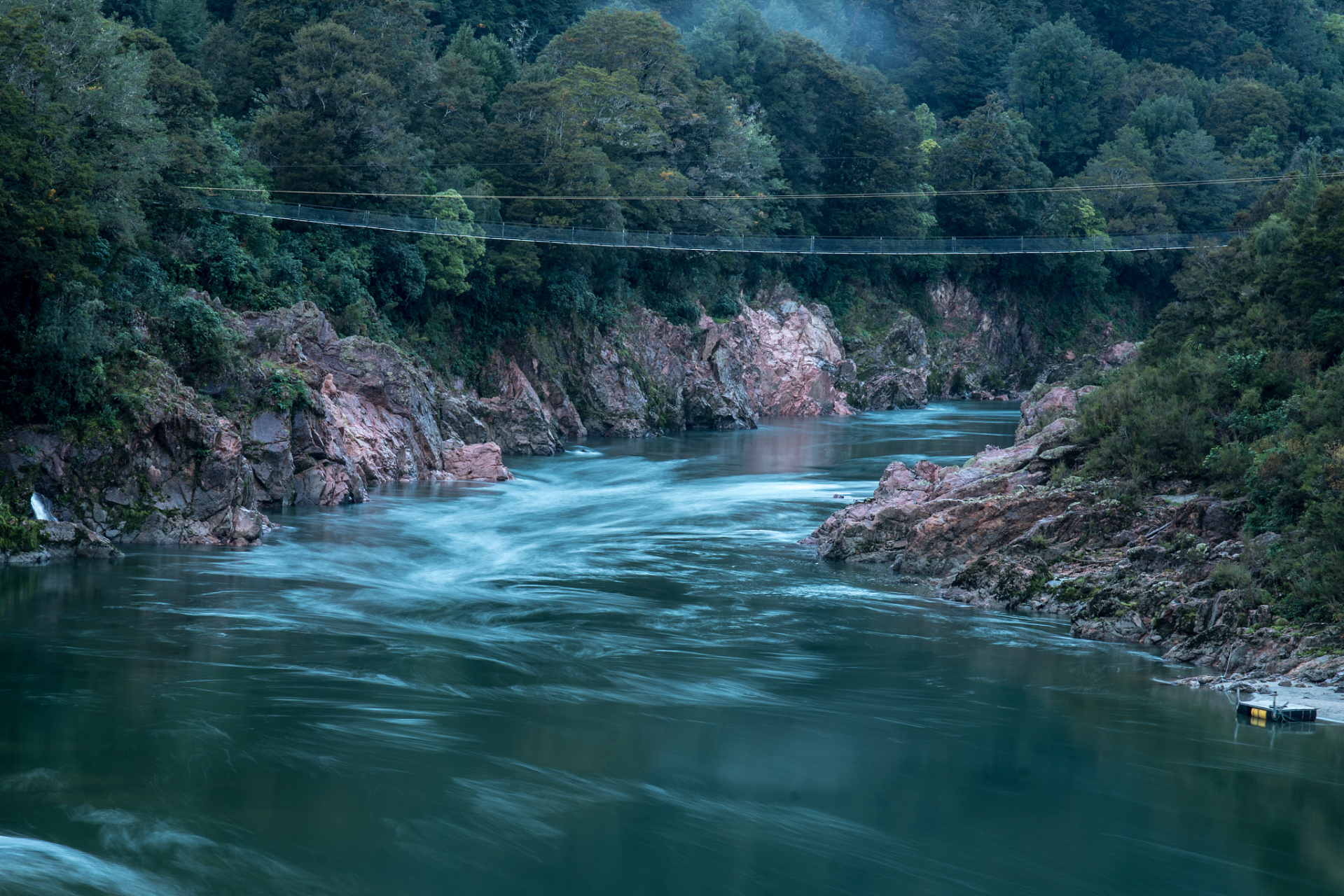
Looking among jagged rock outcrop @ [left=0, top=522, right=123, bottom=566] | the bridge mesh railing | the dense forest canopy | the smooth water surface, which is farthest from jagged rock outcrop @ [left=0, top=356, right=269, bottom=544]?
the bridge mesh railing

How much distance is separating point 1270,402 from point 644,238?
26725mm

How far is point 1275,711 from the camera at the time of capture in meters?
11.4

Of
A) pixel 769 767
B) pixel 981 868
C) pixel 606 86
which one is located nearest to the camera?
pixel 981 868

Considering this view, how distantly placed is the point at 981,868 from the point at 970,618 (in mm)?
7060

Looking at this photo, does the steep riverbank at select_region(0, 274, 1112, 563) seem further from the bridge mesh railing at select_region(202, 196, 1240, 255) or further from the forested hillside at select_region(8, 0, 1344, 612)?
the bridge mesh railing at select_region(202, 196, 1240, 255)

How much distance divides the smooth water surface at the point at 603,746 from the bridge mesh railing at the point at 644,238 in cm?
1461

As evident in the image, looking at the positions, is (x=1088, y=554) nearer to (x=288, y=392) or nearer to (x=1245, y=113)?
(x=288, y=392)

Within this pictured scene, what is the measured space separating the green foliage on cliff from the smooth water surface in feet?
8.35

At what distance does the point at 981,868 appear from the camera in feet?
28.7

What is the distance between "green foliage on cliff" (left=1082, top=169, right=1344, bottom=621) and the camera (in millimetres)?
13703

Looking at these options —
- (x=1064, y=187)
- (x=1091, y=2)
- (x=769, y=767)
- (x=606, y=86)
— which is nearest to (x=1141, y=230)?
(x=1064, y=187)

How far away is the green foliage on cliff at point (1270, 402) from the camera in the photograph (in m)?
13.7

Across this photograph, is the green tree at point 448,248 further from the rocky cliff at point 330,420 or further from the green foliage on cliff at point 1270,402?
the green foliage on cliff at point 1270,402

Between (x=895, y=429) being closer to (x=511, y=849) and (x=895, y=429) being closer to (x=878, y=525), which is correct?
(x=878, y=525)
